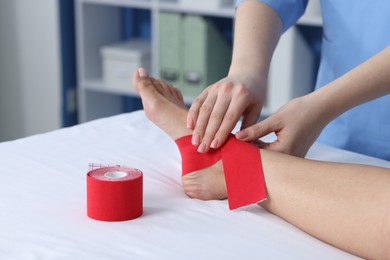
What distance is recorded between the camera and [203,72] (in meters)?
2.88

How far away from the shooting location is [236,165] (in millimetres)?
1302

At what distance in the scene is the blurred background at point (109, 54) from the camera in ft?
9.26

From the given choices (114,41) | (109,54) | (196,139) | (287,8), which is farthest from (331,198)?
(114,41)

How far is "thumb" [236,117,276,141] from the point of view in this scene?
4.39 feet

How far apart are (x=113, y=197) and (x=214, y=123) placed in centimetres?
26

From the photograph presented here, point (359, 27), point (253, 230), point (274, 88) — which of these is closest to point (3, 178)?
point (253, 230)

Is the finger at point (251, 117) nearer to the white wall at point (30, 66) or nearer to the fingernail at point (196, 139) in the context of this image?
the fingernail at point (196, 139)

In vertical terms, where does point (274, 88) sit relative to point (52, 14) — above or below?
below

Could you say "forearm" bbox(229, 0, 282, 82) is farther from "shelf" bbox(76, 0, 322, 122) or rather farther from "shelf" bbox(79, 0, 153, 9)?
"shelf" bbox(79, 0, 153, 9)

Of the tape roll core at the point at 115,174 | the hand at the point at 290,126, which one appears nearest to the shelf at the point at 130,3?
the hand at the point at 290,126

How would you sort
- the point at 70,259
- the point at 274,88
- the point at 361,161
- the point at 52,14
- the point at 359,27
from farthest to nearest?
1. the point at 52,14
2. the point at 274,88
3. the point at 359,27
4. the point at 361,161
5. the point at 70,259

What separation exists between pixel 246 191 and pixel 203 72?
5.45ft

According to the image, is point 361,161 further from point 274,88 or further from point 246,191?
point 274,88

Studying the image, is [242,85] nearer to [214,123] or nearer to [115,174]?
[214,123]
